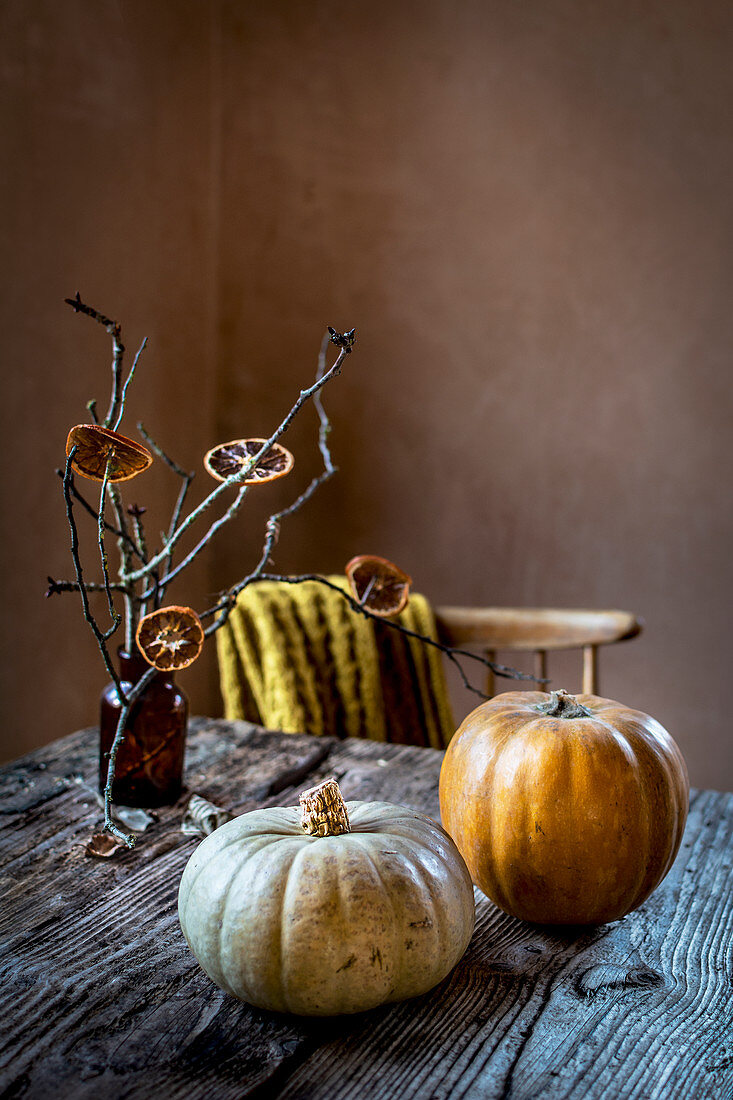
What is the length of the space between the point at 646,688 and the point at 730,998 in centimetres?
184

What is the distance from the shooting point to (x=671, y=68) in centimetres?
228

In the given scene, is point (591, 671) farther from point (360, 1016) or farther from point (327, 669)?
point (360, 1016)

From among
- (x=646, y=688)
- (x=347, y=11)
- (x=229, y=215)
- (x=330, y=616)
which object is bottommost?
(x=646, y=688)

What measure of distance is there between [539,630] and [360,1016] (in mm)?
1138

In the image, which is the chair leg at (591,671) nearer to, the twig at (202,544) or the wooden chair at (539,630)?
the wooden chair at (539,630)

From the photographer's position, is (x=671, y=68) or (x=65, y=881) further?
(x=671, y=68)

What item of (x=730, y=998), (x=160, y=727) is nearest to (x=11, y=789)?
(x=160, y=727)

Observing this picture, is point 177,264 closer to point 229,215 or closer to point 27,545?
point 229,215

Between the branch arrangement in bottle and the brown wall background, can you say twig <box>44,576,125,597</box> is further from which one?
the brown wall background

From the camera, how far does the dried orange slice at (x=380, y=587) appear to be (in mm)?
922

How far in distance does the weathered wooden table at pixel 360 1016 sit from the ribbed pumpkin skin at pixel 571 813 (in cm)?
4

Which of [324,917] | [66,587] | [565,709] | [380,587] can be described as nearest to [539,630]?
[380,587]

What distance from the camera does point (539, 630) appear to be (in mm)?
1669

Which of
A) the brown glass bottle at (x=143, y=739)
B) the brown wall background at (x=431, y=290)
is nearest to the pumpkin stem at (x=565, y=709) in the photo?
the brown glass bottle at (x=143, y=739)
